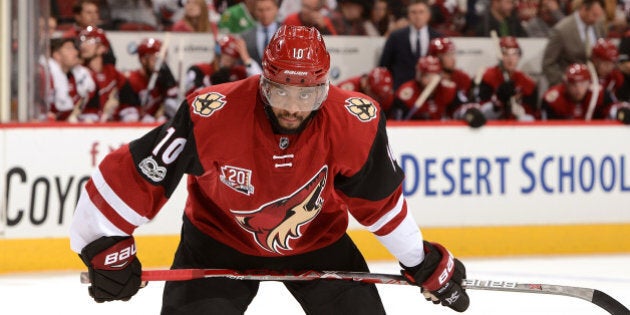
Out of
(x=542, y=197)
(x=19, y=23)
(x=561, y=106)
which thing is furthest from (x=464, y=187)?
(x=19, y=23)

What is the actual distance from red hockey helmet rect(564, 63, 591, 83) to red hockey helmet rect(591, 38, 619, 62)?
25cm

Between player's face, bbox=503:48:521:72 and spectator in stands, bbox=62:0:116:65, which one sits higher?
spectator in stands, bbox=62:0:116:65

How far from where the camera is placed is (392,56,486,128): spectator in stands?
23.3 feet

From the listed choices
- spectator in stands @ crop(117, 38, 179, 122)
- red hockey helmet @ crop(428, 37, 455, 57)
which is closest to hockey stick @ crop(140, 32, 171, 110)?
spectator in stands @ crop(117, 38, 179, 122)

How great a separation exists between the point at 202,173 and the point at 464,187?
377 centimetres

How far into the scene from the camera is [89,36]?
6660 millimetres

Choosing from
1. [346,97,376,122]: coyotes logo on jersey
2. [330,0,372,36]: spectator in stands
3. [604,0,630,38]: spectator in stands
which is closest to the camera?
[346,97,376,122]: coyotes logo on jersey

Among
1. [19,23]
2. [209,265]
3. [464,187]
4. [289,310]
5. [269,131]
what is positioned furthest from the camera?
[464,187]

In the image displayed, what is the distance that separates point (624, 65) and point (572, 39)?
0.41 metres

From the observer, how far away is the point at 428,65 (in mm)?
7148

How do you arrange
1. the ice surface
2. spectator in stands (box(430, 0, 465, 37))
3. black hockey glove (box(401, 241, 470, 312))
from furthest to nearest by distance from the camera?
spectator in stands (box(430, 0, 465, 37))
the ice surface
black hockey glove (box(401, 241, 470, 312))

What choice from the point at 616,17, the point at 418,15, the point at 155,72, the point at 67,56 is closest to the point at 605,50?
the point at 616,17

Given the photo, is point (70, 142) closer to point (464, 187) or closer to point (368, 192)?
point (464, 187)

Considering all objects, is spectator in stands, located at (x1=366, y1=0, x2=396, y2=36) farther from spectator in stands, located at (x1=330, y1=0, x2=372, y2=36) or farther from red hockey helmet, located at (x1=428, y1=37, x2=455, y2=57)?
red hockey helmet, located at (x1=428, y1=37, x2=455, y2=57)
